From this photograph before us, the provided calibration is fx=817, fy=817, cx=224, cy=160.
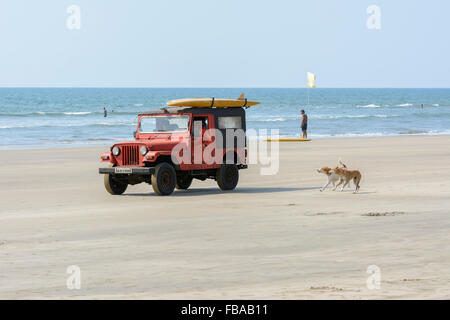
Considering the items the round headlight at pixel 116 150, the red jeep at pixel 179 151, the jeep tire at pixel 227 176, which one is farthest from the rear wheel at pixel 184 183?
the round headlight at pixel 116 150

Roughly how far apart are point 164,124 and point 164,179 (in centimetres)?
141

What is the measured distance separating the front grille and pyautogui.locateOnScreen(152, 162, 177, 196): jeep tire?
1.81 feet

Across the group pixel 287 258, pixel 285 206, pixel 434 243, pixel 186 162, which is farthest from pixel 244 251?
pixel 186 162

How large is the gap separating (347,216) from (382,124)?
174 feet

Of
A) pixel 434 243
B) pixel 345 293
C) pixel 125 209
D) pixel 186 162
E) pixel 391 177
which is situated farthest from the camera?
pixel 391 177

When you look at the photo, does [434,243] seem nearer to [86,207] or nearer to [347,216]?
[347,216]

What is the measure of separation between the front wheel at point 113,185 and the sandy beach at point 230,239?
0.21 m

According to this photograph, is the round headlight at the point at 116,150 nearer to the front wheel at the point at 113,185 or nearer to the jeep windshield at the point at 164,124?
the front wheel at the point at 113,185

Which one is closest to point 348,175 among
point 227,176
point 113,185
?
point 227,176

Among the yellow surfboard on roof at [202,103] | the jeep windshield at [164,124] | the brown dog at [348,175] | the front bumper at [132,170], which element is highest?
the yellow surfboard on roof at [202,103]

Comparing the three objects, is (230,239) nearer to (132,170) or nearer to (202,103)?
(132,170)

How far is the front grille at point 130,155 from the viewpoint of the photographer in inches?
667
